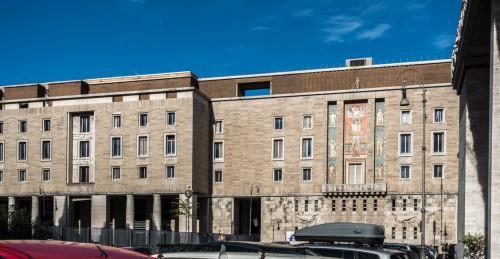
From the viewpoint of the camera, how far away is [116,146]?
69.3 metres

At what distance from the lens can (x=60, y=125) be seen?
70688 millimetres

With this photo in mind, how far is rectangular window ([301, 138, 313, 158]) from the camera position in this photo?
67.5 m

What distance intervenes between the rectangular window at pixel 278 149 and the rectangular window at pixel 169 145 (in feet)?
36.0

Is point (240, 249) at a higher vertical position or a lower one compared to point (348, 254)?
higher

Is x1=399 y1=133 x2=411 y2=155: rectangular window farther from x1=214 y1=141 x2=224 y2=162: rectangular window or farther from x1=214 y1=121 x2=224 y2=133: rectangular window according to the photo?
x1=214 y1=121 x2=224 y2=133: rectangular window

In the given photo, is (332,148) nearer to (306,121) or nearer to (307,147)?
(307,147)

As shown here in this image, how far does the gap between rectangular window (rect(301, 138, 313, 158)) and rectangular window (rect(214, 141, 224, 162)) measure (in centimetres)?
936

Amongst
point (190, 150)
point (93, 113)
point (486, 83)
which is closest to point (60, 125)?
point (93, 113)

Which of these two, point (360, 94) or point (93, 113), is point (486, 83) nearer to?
point (360, 94)

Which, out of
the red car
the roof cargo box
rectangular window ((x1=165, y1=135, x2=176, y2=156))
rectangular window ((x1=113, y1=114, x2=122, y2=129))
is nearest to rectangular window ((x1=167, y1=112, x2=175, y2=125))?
rectangular window ((x1=165, y1=135, x2=176, y2=156))

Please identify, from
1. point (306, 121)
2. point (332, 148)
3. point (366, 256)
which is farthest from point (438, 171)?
point (366, 256)

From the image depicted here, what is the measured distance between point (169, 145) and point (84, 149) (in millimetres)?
10713

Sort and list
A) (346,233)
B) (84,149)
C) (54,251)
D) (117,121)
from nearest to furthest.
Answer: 1. (54,251)
2. (346,233)
3. (117,121)
4. (84,149)

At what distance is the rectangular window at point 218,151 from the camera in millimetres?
70750
